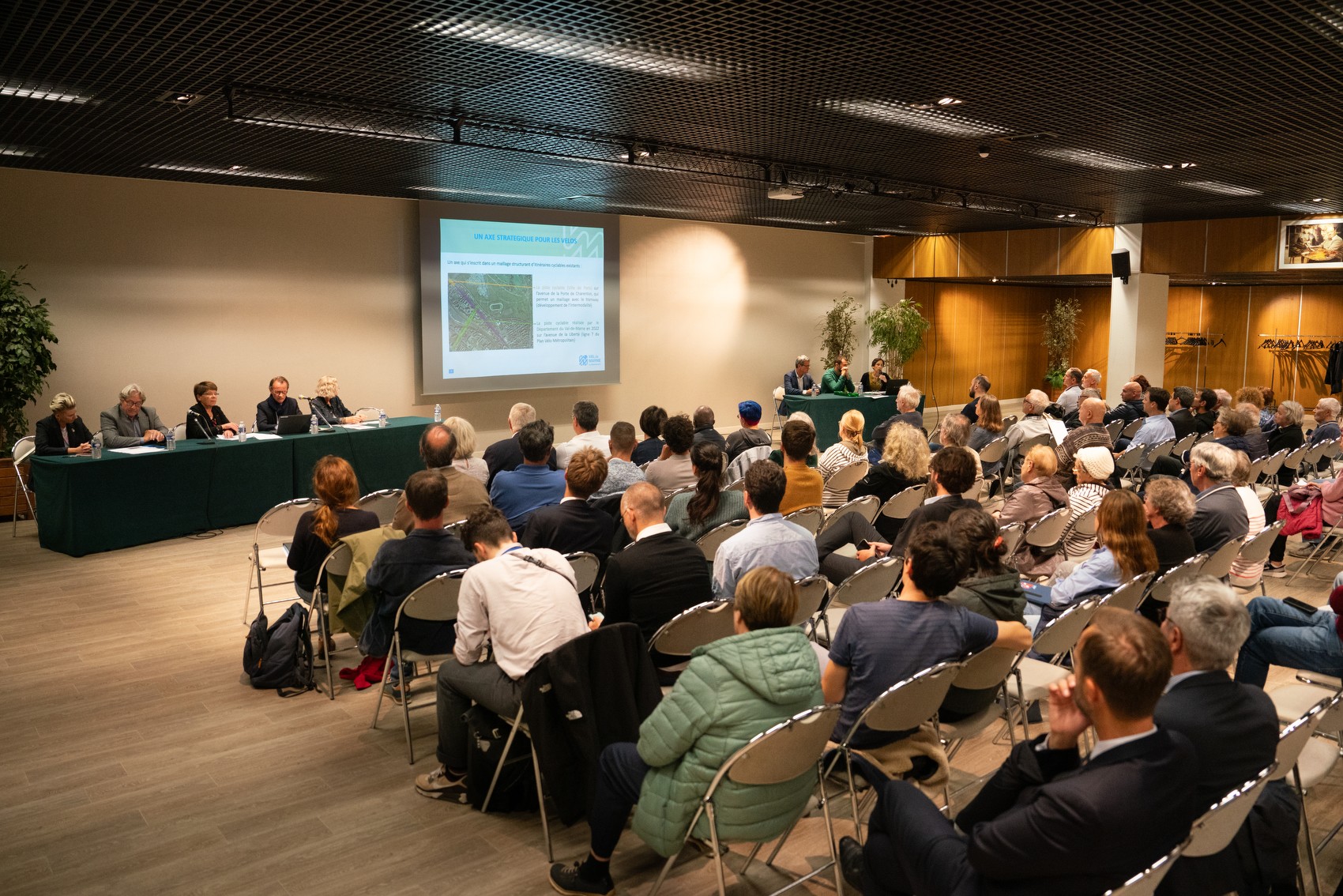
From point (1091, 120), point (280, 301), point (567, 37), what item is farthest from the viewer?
point (280, 301)

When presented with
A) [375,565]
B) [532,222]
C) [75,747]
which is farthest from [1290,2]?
[532,222]

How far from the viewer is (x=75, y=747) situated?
4.69 meters

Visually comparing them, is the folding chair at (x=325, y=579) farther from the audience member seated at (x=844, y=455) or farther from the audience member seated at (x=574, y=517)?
the audience member seated at (x=844, y=455)

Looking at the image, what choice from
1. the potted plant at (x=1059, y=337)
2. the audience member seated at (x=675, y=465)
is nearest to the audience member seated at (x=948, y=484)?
the audience member seated at (x=675, y=465)

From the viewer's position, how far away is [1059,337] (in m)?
22.1

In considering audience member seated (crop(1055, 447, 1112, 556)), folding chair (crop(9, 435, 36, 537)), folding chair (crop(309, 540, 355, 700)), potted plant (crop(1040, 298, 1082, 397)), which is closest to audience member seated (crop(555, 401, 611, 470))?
folding chair (crop(309, 540, 355, 700))

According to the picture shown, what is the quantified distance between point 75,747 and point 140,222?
7672 mm

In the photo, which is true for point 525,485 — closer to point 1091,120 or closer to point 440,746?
point 440,746

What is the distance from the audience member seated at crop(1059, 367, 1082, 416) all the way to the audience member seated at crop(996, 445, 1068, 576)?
6.62 m

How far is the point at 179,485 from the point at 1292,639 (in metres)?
8.48

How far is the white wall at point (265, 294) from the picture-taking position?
33.8 feet

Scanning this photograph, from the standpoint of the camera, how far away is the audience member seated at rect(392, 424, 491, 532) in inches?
205

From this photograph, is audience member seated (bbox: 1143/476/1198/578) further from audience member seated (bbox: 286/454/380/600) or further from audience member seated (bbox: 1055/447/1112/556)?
audience member seated (bbox: 286/454/380/600)

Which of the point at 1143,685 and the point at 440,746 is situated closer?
the point at 1143,685
